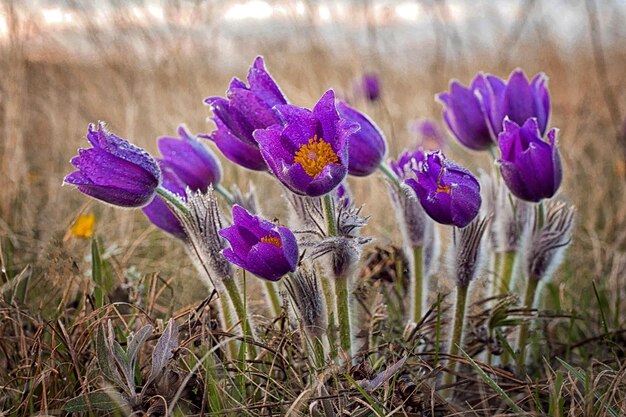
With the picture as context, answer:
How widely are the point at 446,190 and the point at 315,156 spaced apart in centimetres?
20

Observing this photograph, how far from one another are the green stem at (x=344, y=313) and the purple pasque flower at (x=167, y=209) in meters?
0.29

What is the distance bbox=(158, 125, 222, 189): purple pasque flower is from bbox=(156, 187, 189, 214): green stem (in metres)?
0.16

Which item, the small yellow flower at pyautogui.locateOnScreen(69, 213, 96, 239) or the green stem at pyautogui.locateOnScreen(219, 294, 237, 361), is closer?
the green stem at pyautogui.locateOnScreen(219, 294, 237, 361)

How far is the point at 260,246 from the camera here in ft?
2.96

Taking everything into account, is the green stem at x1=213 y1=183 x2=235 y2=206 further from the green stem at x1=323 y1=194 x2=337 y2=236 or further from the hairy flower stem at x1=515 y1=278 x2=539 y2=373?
the hairy flower stem at x1=515 y1=278 x2=539 y2=373

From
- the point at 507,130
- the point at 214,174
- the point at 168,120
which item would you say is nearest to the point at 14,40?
the point at 168,120

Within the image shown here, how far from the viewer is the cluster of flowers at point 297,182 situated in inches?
36.3

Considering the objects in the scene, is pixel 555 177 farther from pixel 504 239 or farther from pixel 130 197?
pixel 130 197

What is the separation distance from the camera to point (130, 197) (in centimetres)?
98

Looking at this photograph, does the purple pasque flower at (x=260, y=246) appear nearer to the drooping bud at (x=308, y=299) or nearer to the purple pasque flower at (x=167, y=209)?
the drooping bud at (x=308, y=299)

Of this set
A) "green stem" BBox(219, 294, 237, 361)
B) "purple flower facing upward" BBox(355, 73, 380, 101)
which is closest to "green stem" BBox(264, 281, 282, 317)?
"green stem" BBox(219, 294, 237, 361)

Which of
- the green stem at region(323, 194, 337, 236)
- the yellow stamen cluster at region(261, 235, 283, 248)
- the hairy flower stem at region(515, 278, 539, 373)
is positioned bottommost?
the hairy flower stem at region(515, 278, 539, 373)

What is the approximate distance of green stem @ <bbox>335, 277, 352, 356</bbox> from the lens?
102 centimetres

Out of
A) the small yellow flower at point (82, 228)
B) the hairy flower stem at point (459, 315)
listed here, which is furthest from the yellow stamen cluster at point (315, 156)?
the small yellow flower at point (82, 228)
